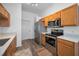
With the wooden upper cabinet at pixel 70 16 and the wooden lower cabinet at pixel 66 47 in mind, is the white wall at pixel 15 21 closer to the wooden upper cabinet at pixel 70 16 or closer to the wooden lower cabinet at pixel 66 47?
the wooden upper cabinet at pixel 70 16

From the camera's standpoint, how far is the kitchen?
1830mm

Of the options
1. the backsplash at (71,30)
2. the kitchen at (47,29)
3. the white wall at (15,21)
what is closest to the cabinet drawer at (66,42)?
the kitchen at (47,29)

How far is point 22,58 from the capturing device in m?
0.75

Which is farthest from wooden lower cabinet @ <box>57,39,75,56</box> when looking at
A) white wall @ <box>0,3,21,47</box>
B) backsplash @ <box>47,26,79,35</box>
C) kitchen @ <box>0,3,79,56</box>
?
white wall @ <box>0,3,21,47</box>

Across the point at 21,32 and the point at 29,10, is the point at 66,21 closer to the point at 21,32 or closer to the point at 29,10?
the point at 29,10

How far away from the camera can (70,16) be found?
201 centimetres

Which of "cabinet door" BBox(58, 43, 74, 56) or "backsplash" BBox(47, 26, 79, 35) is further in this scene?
"backsplash" BBox(47, 26, 79, 35)

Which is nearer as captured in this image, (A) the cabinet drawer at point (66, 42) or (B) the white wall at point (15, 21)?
(A) the cabinet drawer at point (66, 42)

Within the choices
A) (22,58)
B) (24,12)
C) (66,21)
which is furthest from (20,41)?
(22,58)

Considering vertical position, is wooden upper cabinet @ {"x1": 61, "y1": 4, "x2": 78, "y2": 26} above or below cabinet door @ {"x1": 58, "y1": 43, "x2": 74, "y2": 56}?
above

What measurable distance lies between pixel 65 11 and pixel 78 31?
0.61 m

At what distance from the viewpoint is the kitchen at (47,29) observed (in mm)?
1830

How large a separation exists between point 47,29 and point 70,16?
1790 mm

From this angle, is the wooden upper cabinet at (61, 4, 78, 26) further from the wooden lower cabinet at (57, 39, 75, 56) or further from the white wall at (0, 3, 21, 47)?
the white wall at (0, 3, 21, 47)
